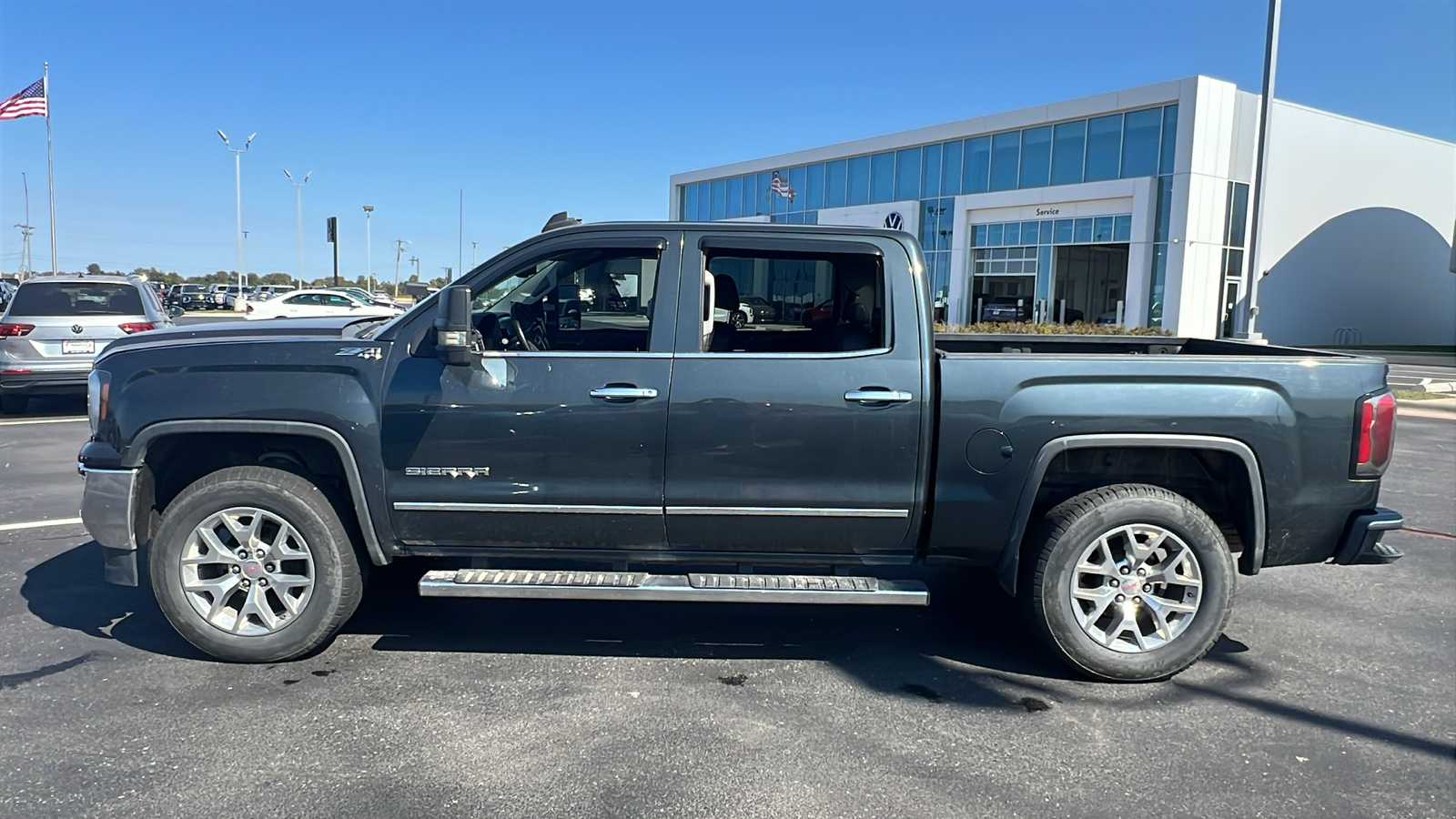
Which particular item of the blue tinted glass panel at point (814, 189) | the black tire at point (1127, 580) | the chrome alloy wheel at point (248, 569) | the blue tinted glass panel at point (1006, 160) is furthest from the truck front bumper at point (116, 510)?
the blue tinted glass panel at point (814, 189)

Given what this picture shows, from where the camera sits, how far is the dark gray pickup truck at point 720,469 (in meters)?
4.14

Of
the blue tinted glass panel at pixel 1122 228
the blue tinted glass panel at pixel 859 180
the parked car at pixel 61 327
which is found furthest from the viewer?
the blue tinted glass panel at pixel 859 180

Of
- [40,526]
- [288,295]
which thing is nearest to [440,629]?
[40,526]

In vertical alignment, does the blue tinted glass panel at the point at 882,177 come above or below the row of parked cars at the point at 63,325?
above

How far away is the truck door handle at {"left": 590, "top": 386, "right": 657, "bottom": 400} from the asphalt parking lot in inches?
48.1

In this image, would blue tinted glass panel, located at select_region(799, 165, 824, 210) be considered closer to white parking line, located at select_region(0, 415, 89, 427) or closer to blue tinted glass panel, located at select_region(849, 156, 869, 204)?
blue tinted glass panel, located at select_region(849, 156, 869, 204)

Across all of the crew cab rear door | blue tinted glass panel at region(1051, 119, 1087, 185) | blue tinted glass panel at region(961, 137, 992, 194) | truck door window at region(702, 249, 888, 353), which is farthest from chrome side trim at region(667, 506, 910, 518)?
blue tinted glass panel at region(961, 137, 992, 194)

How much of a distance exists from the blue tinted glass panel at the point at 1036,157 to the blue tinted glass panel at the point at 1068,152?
235 millimetres

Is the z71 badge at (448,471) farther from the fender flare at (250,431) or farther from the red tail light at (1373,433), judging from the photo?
the red tail light at (1373,433)

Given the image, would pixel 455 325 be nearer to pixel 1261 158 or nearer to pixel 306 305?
pixel 1261 158

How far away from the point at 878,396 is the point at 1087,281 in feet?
121

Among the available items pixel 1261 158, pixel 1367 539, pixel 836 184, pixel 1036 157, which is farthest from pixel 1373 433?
pixel 836 184

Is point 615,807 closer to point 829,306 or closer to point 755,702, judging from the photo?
point 755,702

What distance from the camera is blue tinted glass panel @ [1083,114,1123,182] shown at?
34.0m
